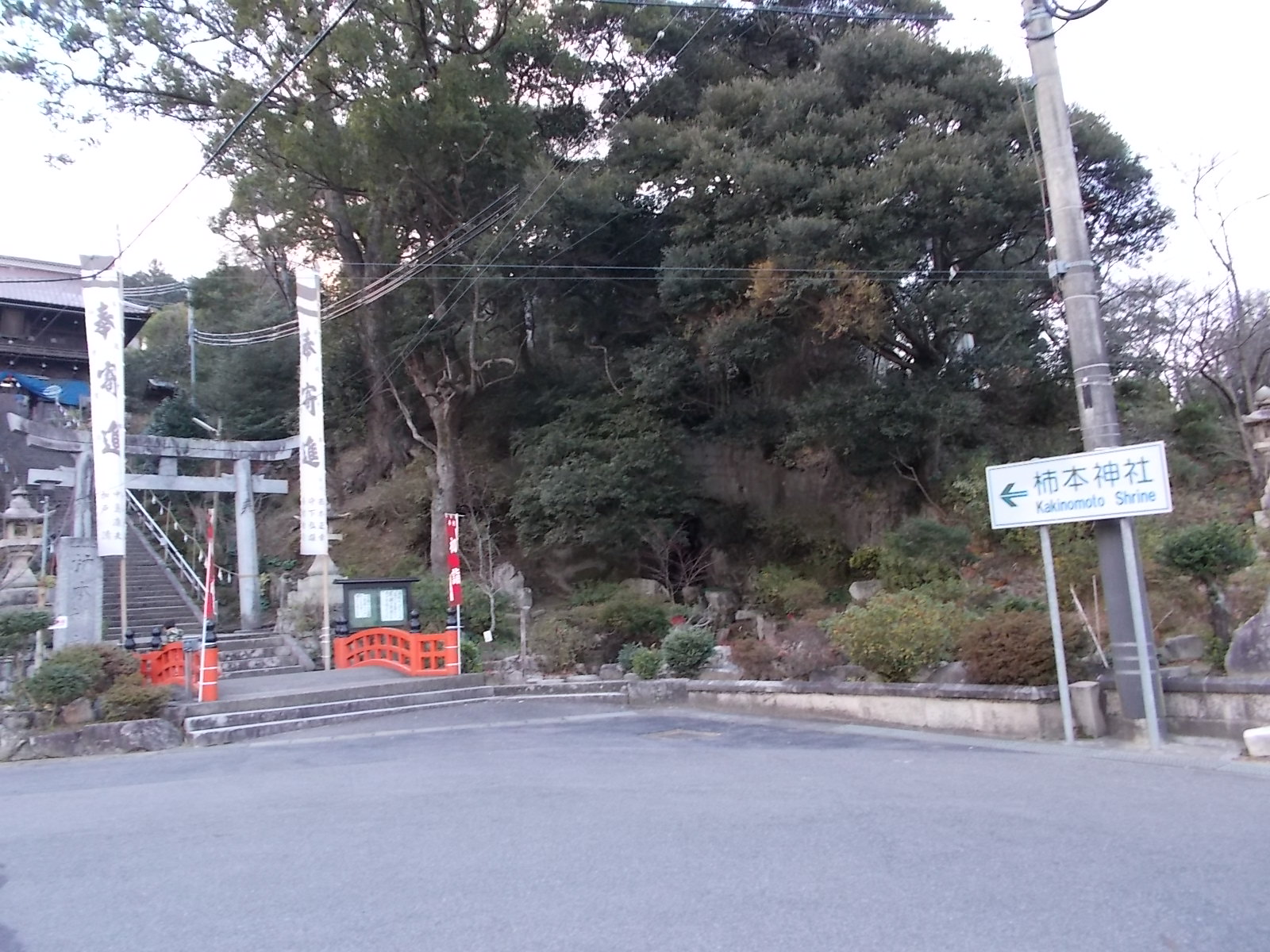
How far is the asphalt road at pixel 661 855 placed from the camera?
186 inches

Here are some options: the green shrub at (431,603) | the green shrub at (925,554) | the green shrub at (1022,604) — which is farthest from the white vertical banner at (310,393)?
the green shrub at (1022,604)

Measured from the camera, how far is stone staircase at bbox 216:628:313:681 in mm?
19078

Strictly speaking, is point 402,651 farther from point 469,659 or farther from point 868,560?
point 868,560

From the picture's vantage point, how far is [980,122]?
2116cm

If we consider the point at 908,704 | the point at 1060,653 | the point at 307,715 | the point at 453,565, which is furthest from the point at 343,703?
the point at 1060,653

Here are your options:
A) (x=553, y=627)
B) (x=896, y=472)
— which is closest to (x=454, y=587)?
(x=553, y=627)

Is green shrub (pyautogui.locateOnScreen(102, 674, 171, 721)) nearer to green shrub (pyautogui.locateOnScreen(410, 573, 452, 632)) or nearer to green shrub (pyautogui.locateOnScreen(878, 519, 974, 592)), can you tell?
green shrub (pyautogui.locateOnScreen(410, 573, 452, 632))

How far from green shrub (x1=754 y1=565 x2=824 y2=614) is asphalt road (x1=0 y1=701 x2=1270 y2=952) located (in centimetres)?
1095

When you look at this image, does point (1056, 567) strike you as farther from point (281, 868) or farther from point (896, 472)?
point (281, 868)

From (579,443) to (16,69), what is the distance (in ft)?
50.5

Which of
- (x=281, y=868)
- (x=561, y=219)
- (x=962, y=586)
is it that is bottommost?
(x=281, y=868)

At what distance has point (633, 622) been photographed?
19531mm

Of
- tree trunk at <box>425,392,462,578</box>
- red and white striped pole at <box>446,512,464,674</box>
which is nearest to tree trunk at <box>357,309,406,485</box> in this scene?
tree trunk at <box>425,392,462,578</box>

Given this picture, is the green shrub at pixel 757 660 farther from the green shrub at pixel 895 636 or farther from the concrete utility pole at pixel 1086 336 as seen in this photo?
the concrete utility pole at pixel 1086 336
